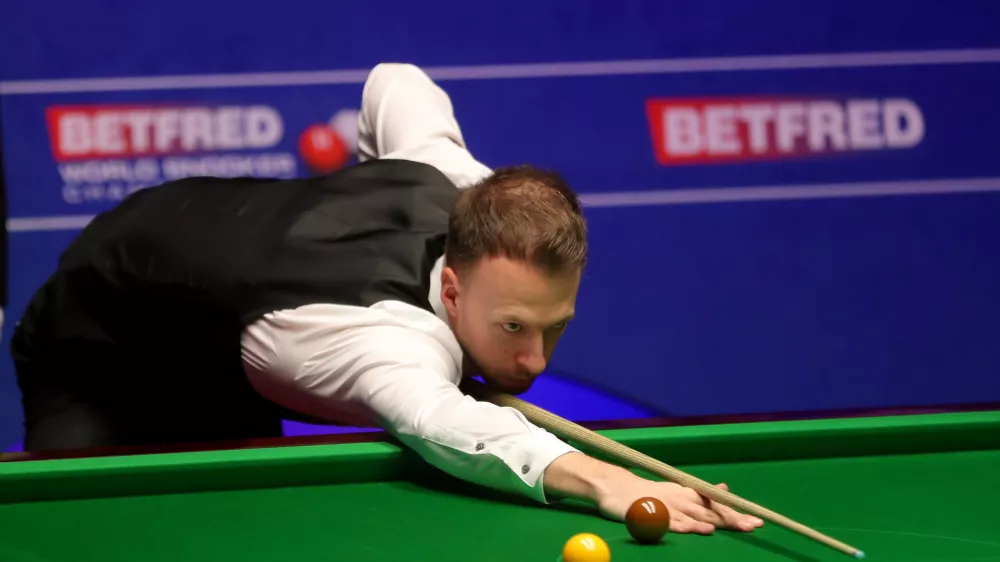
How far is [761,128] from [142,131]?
206cm

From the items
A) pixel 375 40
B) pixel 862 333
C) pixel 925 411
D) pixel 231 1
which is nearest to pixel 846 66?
pixel 862 333

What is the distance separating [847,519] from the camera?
1.45 meters

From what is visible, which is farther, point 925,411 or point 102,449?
point 925,411

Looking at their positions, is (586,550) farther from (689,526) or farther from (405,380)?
(405,380)

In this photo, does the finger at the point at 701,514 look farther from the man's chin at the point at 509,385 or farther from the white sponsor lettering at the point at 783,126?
the white sponsor lettering at the point at 783,126

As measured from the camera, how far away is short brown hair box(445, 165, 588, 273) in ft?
5.77

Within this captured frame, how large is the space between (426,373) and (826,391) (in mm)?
2767

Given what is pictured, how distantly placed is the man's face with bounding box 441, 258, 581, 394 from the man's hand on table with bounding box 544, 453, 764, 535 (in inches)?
12.4

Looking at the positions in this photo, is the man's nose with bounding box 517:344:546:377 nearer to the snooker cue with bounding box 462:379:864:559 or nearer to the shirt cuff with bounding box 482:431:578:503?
the snooker cue with bounding box 462:379:864:559

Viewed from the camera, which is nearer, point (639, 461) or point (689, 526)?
point (689, 526)

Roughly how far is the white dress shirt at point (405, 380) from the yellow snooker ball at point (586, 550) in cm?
27

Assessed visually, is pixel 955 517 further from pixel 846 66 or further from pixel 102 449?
pixel 846 66

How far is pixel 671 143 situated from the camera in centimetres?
402

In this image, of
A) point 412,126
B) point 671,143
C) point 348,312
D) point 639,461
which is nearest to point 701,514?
point 639,461
